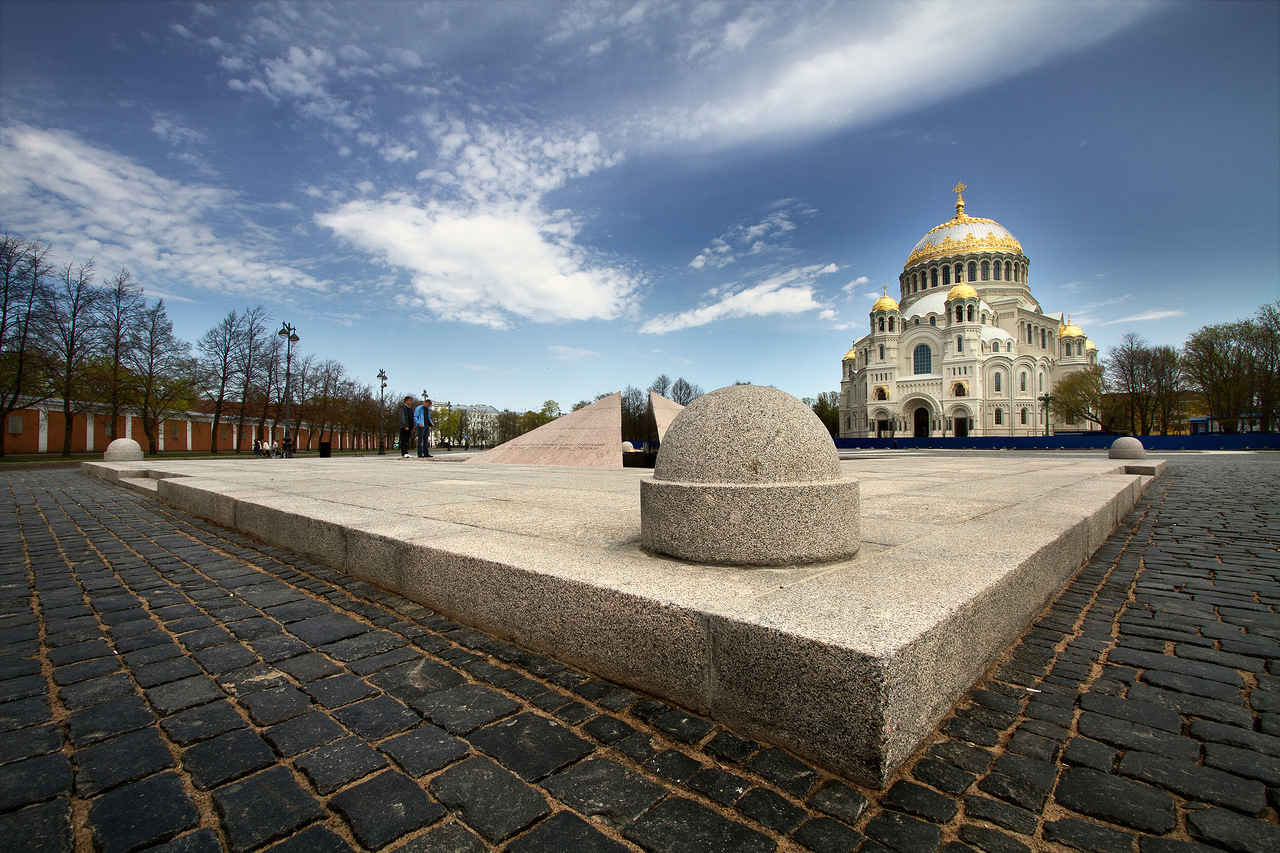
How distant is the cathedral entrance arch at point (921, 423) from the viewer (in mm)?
65938

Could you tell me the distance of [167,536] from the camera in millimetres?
6539

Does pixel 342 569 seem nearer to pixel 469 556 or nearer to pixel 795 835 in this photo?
pixel 469 556

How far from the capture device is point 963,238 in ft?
224

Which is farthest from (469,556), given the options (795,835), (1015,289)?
(1015,289)

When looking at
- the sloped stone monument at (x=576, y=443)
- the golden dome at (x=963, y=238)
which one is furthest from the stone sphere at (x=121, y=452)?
the golden dome at (x=963, y=238)

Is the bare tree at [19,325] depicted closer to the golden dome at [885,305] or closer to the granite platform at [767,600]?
the granite platform at [767,600]

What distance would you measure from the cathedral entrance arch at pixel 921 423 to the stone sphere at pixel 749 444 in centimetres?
6977

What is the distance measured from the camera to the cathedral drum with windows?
61625 millimetres

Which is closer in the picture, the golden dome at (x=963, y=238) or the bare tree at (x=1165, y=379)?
the bare tree at (x=1165, y=379)

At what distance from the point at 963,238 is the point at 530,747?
80.5 m

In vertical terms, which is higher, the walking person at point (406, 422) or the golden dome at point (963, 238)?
the golden dome at point (963, 238)

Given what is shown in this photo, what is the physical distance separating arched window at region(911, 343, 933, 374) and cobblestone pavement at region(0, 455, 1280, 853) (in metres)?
68.8

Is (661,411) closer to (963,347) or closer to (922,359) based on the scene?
(963,347)

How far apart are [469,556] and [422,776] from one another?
4.90ft
